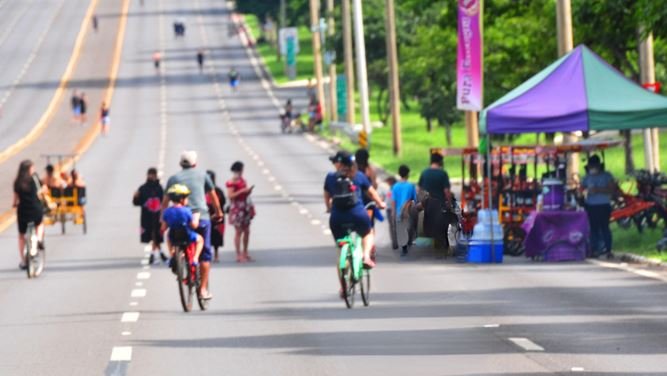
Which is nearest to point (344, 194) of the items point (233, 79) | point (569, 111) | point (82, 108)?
point (569, 111)

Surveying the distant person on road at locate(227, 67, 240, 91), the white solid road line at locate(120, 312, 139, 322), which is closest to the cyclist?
the white solid road line at locate(120, 312, 139, 322)

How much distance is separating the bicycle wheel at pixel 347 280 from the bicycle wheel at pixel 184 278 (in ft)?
5.92

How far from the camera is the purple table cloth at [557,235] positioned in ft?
96.4

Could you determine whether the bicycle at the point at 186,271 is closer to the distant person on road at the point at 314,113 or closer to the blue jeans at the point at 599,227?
the blue jeans at the point at 599,227

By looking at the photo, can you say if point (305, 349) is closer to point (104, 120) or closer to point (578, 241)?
point (578, 241)

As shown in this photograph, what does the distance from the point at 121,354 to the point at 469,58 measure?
16.3 metres

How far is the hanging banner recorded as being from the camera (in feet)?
102

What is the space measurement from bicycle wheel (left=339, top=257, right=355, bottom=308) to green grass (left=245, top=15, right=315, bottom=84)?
101 m

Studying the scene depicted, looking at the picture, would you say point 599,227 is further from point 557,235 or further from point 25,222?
point 25,222

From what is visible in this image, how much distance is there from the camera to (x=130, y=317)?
2197cm

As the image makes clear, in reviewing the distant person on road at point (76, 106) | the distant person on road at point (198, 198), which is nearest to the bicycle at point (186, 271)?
the distant person on road at point (198, 198)

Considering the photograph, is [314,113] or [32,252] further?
[314,113]

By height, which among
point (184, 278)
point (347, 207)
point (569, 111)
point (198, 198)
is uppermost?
point (569, 111)

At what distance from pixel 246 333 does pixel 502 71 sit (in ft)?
123
